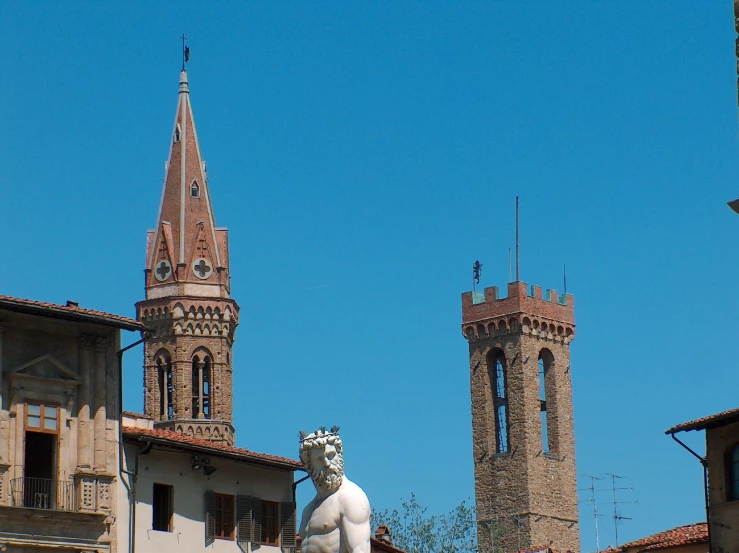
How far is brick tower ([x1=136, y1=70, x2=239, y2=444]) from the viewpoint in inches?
3179

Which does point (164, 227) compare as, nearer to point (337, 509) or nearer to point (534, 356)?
point (534, 356)

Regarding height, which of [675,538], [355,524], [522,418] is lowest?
[355,524]

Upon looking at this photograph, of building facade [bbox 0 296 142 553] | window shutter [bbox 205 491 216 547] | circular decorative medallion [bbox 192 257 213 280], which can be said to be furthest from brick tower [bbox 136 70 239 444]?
building facade [bbox 0 296 142 553]

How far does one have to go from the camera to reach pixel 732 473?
39812mm

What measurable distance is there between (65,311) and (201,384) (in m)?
44.4

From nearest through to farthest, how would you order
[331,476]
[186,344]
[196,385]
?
[331,476]
[196,385]
[186,344]

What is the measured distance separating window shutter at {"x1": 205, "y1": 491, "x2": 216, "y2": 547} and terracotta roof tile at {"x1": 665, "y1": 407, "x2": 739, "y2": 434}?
1053 centimetres

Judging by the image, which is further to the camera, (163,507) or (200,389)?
(200,389)

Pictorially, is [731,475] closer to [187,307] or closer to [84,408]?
[84,408]

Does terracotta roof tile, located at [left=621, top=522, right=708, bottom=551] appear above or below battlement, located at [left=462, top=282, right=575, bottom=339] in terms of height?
below

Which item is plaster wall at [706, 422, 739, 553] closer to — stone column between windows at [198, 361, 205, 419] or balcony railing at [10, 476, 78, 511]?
balcony railing at [10, 476, 78, 511]

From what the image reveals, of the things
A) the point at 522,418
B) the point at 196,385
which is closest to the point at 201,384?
the point at 196,385

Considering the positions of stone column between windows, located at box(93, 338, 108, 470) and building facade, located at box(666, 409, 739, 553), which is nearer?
stone column between windows, located at box(93, 338, 108, 470)

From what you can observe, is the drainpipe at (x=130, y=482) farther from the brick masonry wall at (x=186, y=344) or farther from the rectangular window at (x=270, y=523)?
the brick masonry wall at (x=186, y=344)
